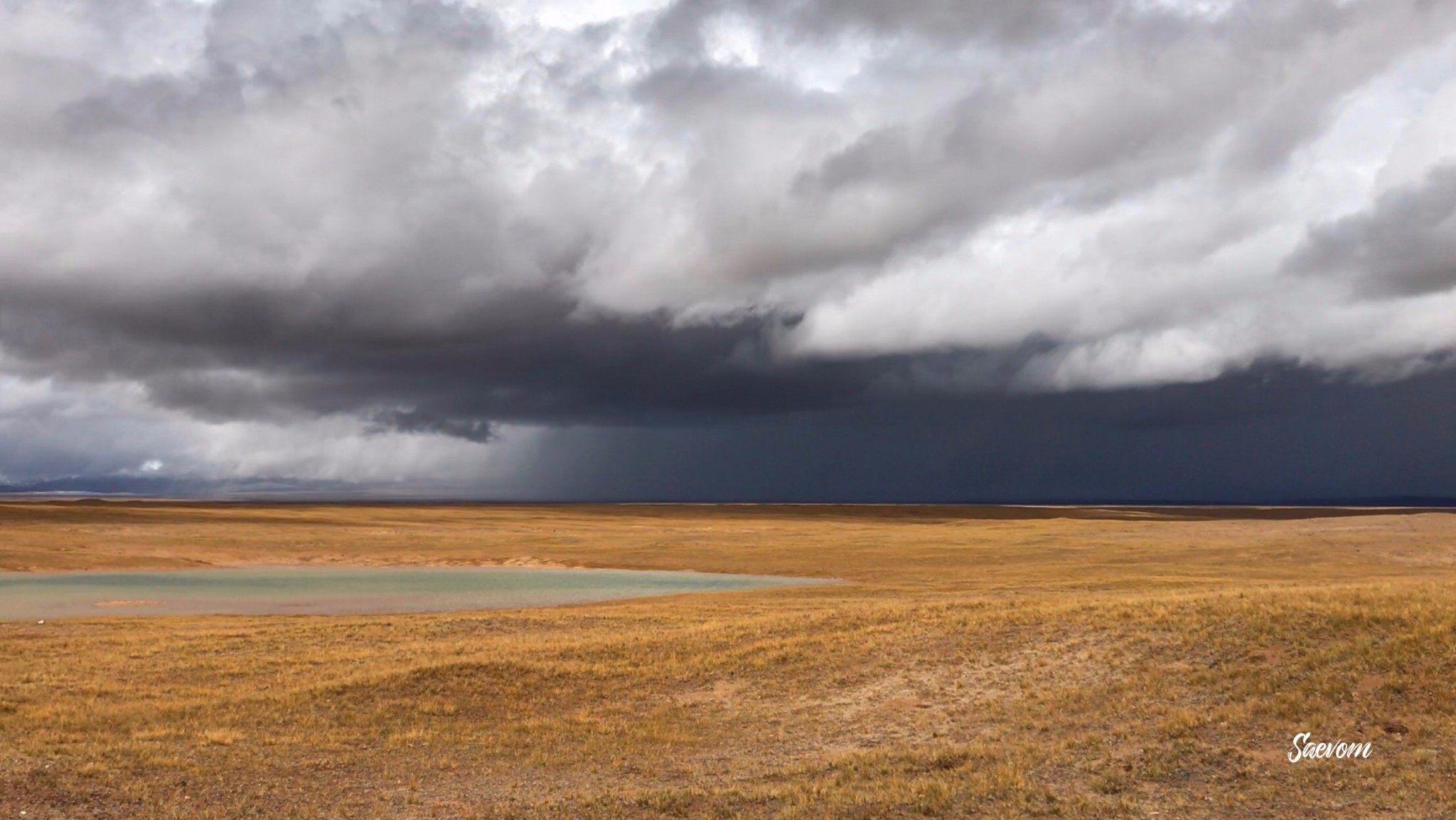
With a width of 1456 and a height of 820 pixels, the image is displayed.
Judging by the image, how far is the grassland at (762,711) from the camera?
47.3ft

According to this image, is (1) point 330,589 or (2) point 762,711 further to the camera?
(1) point 330,589

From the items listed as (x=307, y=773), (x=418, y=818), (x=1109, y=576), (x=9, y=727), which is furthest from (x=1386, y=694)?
(x=1109, y=576)

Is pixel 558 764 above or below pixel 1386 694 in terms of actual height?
below

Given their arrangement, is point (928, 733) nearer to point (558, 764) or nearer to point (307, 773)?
point (558, 764)

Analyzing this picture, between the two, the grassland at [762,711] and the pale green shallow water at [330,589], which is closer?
the grassland at [762,711]

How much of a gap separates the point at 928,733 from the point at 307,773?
38.0 feet

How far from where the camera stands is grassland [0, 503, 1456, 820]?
14406 mm

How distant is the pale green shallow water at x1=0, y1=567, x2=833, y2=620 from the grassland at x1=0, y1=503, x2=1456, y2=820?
1113cm

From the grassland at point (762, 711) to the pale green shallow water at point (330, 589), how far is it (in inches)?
438

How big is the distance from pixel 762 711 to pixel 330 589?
47574mm

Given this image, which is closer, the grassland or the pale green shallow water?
the grassland

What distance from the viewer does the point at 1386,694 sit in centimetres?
1667

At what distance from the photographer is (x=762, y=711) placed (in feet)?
70.6

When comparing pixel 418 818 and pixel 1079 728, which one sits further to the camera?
pixel 1079 728
